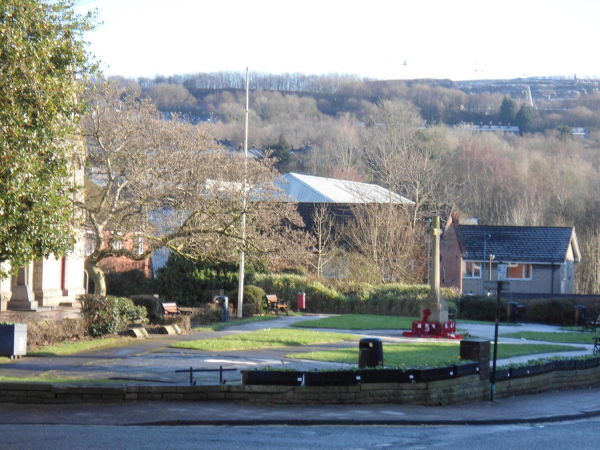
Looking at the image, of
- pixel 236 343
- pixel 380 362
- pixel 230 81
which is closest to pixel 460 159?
pixel 230 81

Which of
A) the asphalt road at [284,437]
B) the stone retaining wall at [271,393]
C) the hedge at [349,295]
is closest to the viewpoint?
the asphalt road at [284,437]

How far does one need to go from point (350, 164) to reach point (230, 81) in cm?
3936

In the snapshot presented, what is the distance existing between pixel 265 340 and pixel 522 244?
3803cm

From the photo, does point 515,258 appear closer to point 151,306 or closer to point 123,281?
point 123,281

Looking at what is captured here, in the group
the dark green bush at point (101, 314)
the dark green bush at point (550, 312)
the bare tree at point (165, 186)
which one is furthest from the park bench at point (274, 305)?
the dark green bush at point (101, 314)

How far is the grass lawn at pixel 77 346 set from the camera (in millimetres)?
18625

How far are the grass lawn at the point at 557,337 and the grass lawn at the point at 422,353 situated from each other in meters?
2.95

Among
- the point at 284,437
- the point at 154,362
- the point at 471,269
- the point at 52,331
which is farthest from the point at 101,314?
the point at 471,269

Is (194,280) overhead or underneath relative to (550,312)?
overhead

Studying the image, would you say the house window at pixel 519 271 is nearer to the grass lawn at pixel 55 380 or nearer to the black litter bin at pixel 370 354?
the black litter bin at pixel 370 354

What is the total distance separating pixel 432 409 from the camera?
1398 centimetres

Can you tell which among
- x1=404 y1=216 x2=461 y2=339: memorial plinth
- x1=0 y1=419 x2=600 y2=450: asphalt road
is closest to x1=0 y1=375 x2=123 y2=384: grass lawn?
x1=0 y1=419 x2=600 y2=450: asphalt road

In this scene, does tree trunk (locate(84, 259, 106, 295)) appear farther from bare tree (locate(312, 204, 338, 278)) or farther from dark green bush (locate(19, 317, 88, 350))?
bare tree (locate(312, 204, 338, 278))

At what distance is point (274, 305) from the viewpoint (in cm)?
3566
